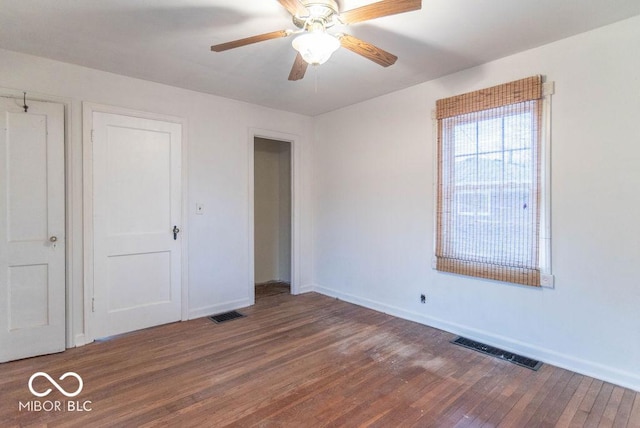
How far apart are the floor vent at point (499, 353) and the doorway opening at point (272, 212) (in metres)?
2.90

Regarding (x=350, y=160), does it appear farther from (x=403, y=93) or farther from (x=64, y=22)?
(x=64, y=22)

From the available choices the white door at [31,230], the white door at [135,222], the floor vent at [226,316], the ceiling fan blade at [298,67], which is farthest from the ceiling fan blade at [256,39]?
the floor vent at [226,316]

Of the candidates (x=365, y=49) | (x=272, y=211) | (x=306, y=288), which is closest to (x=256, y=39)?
(x=365, y=49)

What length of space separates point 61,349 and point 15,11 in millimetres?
2590

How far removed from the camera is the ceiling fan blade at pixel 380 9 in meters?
1.65

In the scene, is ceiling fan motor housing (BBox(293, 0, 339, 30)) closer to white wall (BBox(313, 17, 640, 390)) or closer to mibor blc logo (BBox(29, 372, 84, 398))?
white wall (BBox(313, 17, 640, 390))

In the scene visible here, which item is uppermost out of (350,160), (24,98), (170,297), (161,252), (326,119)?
(326,119)

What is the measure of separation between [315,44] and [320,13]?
10.4 inches

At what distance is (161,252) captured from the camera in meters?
3.45

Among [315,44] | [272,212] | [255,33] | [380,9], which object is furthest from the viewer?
[272,212]

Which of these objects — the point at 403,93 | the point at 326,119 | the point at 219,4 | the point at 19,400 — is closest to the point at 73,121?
the point at 219,4

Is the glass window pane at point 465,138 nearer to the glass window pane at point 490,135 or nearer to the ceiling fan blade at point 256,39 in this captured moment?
the glass window pane at point 490,135

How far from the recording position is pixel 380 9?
174cm

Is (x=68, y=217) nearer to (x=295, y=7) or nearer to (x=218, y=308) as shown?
(x=218, y=308)
